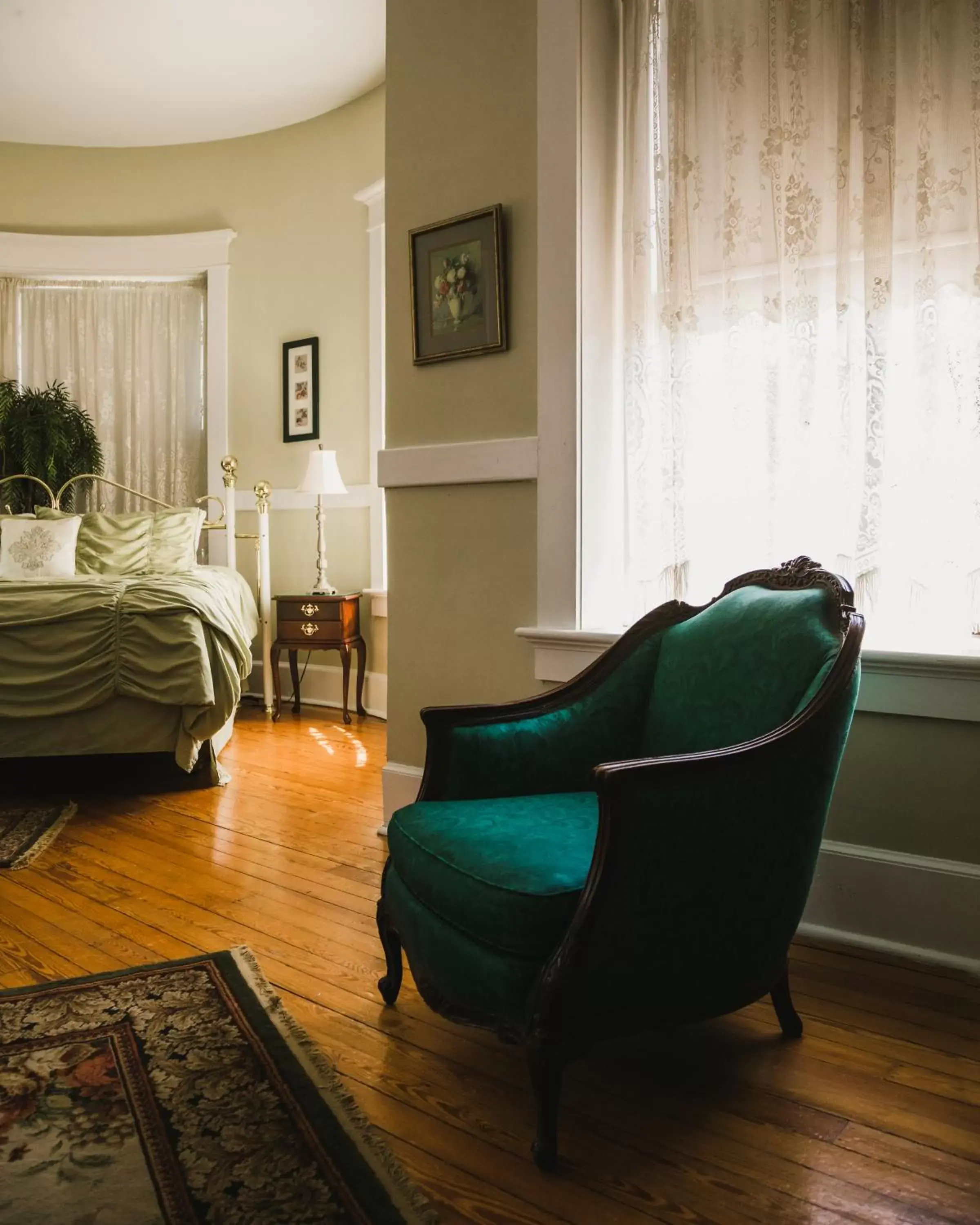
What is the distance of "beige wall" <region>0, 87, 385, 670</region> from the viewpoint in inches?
217

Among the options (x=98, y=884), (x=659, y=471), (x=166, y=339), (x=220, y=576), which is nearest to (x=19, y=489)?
(x=166, y=339)

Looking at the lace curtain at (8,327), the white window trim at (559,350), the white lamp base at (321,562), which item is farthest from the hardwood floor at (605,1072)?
the lace curtain at (8,327)

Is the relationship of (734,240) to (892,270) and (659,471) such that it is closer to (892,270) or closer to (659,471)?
(892,270)

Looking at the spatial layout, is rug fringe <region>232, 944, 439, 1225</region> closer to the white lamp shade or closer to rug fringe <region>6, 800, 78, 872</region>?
rug fringe <region>6, 800, 78, 872</region>

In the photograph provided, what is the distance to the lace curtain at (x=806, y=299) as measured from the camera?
2217 mm

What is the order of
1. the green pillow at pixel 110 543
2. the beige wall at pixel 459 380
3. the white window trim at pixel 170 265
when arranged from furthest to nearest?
the white window trim at pixel 170 265 < the green pillow at pixel 110 543 < the beige wall at pixel 459 380

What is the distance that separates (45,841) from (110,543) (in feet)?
7.62

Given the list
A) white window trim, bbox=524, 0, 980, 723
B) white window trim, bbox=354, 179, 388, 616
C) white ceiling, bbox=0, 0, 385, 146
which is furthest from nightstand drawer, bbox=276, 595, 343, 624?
white ceiling, bbox=0, 0, 385, 146

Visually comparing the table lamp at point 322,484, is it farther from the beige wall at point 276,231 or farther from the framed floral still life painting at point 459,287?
the framed floral still life painting at point 459,287

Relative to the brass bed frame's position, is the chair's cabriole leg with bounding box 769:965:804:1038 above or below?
Result: below

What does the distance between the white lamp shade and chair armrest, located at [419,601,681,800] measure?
320 centimetres

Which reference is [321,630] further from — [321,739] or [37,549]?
[37,549]

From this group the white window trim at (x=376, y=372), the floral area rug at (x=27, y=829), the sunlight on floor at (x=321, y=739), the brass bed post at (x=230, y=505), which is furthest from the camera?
the brass bed post at (x=230, y=505)

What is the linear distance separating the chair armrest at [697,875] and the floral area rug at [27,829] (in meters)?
2.12
